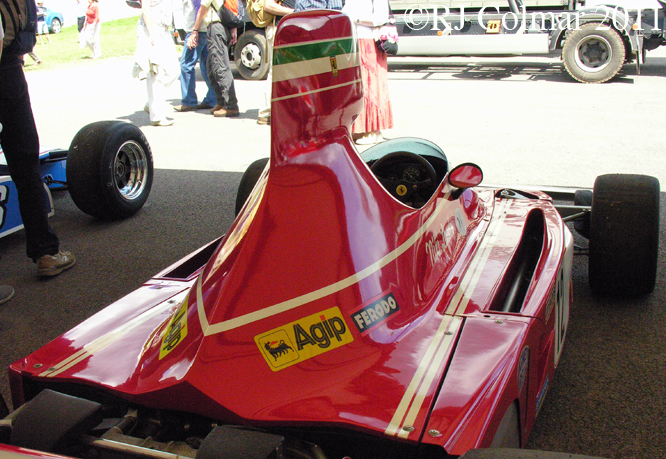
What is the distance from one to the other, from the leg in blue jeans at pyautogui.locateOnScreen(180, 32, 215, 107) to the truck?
2.31 metres

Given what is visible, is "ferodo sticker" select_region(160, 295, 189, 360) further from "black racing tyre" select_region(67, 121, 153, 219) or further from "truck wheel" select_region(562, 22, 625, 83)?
"truck wheel" select_region(562, 22, 625, 83)

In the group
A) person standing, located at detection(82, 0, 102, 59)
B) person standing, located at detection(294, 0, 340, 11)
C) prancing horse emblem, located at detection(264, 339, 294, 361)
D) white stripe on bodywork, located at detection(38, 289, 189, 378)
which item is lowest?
white stripe on bodywork, located at detection(38, 289, 189, 378)

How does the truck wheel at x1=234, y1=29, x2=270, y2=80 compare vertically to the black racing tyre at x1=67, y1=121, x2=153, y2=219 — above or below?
above

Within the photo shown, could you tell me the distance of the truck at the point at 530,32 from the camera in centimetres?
952

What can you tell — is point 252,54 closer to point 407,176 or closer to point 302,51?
point 407,176

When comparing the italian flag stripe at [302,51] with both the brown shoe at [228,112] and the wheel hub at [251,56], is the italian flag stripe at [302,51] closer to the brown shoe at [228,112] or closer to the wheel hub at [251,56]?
the brown shoe at [228,112]

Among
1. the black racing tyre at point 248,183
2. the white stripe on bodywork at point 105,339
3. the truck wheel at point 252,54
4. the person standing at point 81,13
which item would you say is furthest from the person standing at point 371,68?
the person standing at point 81,13

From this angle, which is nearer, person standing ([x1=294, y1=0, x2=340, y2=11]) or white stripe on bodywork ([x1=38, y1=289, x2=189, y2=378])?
white stripe on bodywork ([x1=38, y1=289, x2=189, y2=378])

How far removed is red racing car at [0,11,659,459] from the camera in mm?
1519

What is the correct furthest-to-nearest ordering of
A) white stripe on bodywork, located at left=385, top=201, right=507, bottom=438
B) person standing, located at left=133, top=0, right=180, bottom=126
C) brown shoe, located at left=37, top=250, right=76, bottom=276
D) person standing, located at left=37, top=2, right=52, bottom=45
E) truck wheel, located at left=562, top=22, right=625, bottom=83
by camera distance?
1. person standing, located at left=37, top=2, right=52, bottom=45
2. truck wheel, located at left=562, top=22, right=625, bottom=83
3. person standing, located at left=133, top=0, right=180, bottom=126
4. brown shoe, located at left=37, top=250, right=76, bottom=276
5. white stripe on bodywork, located at left=385, top=201, right=507, bottom=438

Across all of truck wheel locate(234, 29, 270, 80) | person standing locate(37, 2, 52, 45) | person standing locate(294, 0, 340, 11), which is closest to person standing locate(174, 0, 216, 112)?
person standing locate(294, 0, 340, 11)

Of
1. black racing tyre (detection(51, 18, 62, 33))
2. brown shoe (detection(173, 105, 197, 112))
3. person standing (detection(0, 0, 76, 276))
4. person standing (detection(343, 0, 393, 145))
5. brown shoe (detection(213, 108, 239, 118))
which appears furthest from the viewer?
black racing tyre (detection(51, 18, 62, 33))

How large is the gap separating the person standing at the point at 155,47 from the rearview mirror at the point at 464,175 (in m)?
5.53

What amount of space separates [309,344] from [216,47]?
6858mm
